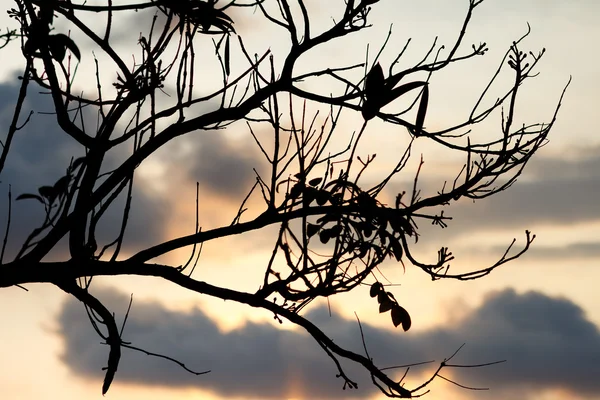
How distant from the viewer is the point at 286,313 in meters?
5.51

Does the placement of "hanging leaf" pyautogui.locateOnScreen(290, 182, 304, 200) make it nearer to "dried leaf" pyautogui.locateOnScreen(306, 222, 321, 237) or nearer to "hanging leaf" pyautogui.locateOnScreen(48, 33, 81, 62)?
"dried leaf" pyautogui.locateOnScreen(306, 222, 321, 237)

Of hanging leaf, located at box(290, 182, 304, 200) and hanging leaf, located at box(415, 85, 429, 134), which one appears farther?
hanging leaf, located at box(290, 182, 304, 200)

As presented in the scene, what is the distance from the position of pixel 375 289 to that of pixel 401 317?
280 millimetres

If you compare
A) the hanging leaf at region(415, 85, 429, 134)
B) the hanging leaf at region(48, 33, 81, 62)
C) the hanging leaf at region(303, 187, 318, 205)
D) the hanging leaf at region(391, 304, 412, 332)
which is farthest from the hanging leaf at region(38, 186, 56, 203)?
the hanging leaf at region(391, 304, 412, 332)

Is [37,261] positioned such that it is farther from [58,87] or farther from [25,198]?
[25,198]

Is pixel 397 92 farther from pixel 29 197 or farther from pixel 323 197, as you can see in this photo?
pixel 29 197

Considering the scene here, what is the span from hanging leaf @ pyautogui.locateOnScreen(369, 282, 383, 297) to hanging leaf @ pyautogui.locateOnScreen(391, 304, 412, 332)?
170mm

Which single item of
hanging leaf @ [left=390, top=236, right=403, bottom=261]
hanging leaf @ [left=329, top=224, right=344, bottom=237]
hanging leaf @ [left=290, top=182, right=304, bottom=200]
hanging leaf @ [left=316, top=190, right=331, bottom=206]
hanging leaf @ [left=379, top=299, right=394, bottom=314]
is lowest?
hanging leaf @ [left=379, top=299, right=394, bottom=314]

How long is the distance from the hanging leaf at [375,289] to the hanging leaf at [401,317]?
0.17m

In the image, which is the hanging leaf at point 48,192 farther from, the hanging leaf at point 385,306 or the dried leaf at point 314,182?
the hanging leaf at point 385,306

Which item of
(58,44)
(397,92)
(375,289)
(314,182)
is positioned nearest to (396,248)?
(375,289)

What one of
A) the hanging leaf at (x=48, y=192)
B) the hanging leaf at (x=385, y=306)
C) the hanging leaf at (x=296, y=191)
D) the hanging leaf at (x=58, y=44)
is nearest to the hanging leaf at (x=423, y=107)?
the hanging leaf at (x=296, y=191)

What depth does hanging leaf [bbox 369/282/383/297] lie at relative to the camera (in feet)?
17.3

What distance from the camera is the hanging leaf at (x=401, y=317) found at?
5164 millimetres
